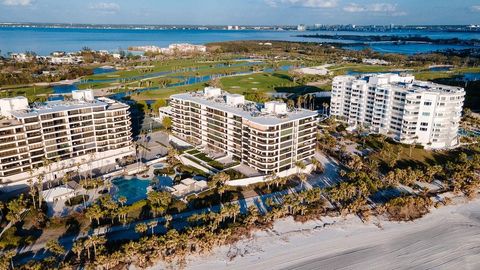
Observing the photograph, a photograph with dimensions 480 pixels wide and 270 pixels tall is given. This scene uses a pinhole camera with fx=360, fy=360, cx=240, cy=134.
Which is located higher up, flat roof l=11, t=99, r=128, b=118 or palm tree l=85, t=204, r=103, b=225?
flat roof l=11, t=99, r=128, b=118

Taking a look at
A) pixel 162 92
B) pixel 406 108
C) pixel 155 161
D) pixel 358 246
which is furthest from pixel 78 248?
pixel 162 92

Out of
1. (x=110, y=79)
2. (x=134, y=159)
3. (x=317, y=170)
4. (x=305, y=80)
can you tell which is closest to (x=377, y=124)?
(x=317, y=170)

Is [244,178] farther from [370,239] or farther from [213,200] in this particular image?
[370,239]

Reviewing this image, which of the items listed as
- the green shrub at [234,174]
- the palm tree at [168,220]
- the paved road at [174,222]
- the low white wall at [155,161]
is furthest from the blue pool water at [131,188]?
the green shrub at [234,174]

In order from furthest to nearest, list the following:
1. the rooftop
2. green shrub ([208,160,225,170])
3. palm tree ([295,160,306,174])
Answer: the rooftop, green shrub ([208,160,225,170]), palm tree ([295,160,306,174])

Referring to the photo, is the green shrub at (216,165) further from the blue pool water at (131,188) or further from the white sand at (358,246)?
the white sand at (358,246)

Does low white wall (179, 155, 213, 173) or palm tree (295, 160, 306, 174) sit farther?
low white wall (179, 155, 213, 173)

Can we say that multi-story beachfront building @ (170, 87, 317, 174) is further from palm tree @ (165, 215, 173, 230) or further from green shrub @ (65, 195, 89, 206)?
green shrub @ (65, 195, 89, 206)

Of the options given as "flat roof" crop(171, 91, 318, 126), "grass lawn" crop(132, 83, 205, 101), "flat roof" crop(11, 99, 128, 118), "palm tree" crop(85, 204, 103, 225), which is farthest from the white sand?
"grass lawn" crop(132, 83, 205, 101)
